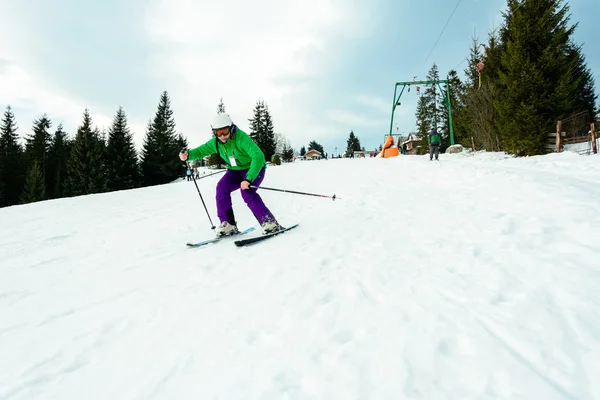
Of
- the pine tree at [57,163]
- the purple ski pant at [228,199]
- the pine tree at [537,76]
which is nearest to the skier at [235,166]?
the purple ski pant at [228,199]

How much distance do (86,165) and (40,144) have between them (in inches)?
826

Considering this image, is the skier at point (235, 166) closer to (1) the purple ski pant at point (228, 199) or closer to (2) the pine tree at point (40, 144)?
(1) the purple ski pant at point (228, 199)

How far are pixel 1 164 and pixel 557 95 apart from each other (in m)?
60.8

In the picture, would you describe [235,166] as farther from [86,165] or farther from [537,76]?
[86,165]

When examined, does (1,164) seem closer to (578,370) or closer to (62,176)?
(62,176)

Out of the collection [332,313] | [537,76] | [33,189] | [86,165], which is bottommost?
[332,313]

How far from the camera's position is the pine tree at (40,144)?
46.5 metres

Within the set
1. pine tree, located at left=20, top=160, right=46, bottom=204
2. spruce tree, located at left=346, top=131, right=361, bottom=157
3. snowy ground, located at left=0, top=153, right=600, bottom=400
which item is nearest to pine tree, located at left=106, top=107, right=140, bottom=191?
pine tree, located at left=20, top=160, right=46, bottom=204

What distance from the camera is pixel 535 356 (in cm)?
176

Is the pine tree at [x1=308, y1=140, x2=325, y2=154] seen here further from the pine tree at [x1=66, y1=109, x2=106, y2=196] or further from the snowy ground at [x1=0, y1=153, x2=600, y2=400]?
the snowy ground at [x1=0, y1=153, x2=600, y2=400]

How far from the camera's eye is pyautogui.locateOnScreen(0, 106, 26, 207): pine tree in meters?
40.5

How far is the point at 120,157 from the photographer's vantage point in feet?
129

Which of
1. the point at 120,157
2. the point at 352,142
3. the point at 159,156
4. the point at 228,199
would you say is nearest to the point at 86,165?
the point at 120,157

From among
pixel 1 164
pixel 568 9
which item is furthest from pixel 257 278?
pixel 1 164
